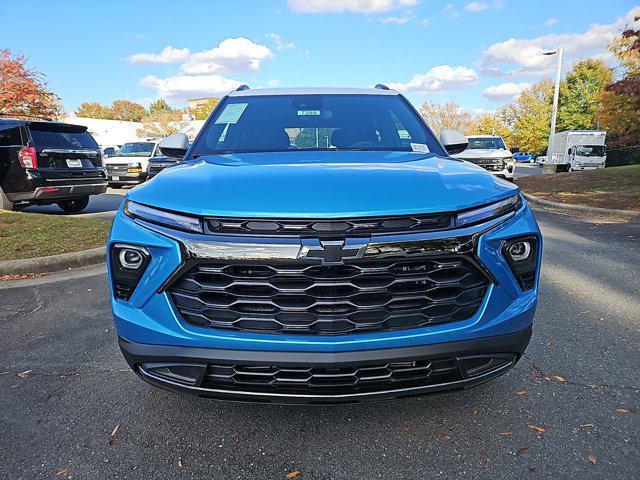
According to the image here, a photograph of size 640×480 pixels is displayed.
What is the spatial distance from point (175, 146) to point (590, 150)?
33.8 metres

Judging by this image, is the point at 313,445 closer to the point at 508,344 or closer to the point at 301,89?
the point at 508,344

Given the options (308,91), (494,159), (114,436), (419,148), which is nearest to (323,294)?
(114,436)

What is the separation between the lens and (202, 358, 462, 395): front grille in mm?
1721

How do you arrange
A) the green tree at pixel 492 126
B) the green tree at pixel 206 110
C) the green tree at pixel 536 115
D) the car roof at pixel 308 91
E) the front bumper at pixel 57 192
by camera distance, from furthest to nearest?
the green tree at pixel 206 110, the green tree at pixel 492 126, the green tree at pixel 536 115, the front bumper at pixel 57 192, the car roof at pixel 308 91

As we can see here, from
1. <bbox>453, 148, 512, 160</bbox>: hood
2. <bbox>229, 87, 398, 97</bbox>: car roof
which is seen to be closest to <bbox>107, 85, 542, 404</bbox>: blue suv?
<bbox>229, 87, 398, 97</bbox>: car roof

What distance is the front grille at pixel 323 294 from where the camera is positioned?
169 centimetres

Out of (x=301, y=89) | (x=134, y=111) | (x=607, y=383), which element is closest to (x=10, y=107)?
(x=301, y=89)

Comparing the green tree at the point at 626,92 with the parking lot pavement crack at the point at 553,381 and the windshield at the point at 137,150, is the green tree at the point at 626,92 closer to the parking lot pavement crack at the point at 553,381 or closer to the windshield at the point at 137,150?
the parking lot pavement crack at the point at 553,381

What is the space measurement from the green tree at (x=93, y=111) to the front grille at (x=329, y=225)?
110m

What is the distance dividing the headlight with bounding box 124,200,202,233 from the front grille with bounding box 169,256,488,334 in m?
0.16

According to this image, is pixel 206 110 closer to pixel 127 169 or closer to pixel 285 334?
pixel 127 169

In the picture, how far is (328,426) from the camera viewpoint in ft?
6.94

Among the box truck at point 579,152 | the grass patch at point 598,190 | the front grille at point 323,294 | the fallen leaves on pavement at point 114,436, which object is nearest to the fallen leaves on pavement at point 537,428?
the front grille at point 323,294

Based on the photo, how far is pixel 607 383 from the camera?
2.48 meters
